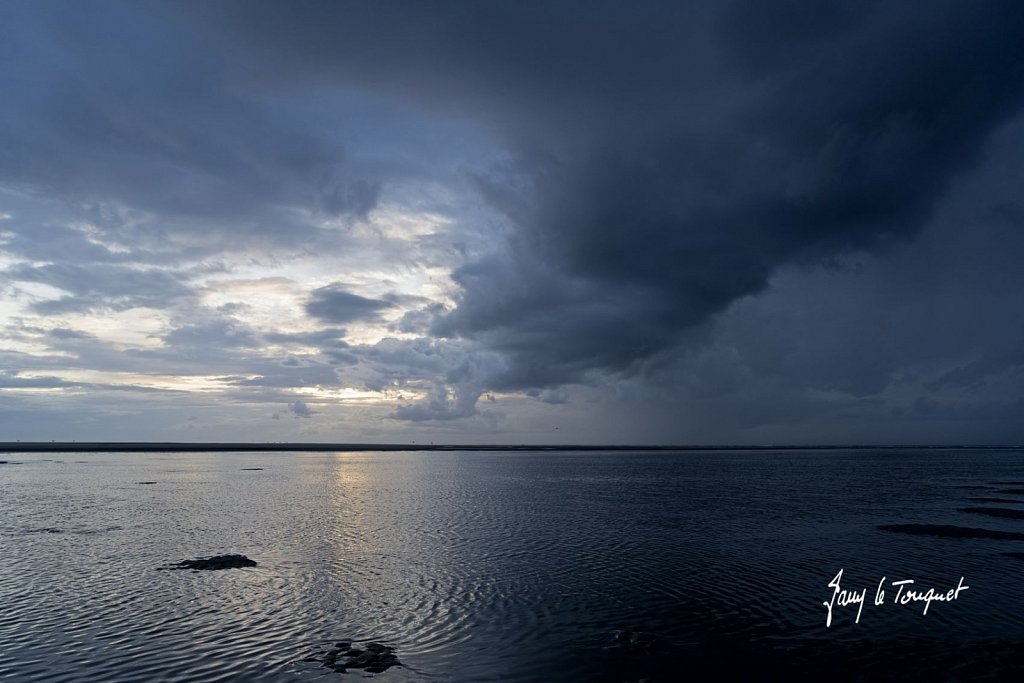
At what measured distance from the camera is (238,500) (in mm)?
78812

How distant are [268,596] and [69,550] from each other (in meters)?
23.2

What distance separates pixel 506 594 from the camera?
3253 centimetres

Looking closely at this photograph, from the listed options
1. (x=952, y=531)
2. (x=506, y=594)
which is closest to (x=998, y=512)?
(x=952, y=531)

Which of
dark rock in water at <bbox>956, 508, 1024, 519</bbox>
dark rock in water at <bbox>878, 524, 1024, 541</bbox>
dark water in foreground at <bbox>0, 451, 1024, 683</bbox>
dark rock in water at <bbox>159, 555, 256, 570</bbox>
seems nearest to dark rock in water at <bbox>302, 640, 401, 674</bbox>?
dark water in foreground at <bbox>0, 451, 1024, 683</bbox>

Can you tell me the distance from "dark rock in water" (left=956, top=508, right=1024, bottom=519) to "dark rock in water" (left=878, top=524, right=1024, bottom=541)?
13768mm

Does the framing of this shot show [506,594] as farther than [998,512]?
No

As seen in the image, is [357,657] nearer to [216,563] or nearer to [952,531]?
[216,563]

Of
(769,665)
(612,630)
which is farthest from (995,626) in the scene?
(612,630)

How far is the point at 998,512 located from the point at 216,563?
79408 millimetres

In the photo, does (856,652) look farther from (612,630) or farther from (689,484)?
(689,484)

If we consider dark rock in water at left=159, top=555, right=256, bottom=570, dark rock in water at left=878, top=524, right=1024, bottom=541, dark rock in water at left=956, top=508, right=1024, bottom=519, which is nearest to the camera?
dark rock in water at left=159, top=555, right=256, bottom=570

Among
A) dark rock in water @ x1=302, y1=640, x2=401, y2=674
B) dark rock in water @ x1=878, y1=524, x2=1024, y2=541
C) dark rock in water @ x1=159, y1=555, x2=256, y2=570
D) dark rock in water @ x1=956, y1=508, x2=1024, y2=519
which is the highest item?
dark rock in water @ x1=878, y1=524, x2=1024, y2=541

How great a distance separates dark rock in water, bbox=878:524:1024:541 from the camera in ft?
161

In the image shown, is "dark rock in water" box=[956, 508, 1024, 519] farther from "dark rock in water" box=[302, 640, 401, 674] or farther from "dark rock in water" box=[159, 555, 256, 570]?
"dark rock in water" box=[159, 555, 256, 570]
